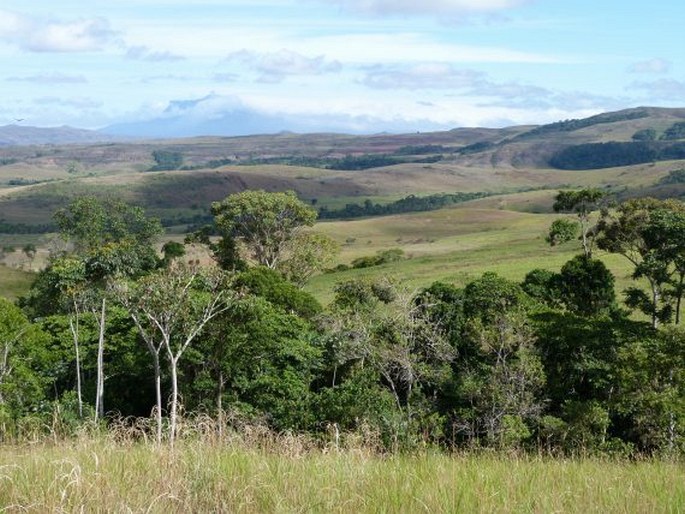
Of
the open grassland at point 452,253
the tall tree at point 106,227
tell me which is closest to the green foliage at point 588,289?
the open grassland at point 452,253

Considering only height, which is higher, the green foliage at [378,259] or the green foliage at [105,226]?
the green foliage at [105,226]

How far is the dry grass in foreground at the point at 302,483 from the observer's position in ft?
21.7

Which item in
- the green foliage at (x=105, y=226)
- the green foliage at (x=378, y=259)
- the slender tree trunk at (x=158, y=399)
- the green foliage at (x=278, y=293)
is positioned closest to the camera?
the slender tree trunk at (x=158, y=399)

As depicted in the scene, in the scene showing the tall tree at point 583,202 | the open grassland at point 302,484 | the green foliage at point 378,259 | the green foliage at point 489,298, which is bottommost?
the green foliage at point 378,259

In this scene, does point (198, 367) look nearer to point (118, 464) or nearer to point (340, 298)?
point (340, 298)

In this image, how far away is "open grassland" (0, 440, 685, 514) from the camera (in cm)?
660

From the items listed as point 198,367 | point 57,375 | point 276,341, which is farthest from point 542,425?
point 57,375

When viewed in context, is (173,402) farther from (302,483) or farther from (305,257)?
(305,257)

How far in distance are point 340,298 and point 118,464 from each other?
2099 inches

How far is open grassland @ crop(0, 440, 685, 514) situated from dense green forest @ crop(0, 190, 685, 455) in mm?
23955

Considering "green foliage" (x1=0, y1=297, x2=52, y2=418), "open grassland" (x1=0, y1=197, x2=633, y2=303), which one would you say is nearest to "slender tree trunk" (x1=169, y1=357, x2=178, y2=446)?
"green foliage" (x1=0, y1=297, x2=52, y2=418)

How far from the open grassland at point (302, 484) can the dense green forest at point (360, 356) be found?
2395 cm

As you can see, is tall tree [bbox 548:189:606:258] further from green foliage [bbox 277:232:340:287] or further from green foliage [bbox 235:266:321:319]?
green foliage [bbox 235:266:321:319]

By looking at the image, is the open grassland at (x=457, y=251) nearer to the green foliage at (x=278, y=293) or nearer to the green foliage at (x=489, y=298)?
the green foliage at (x=278, y=293)
